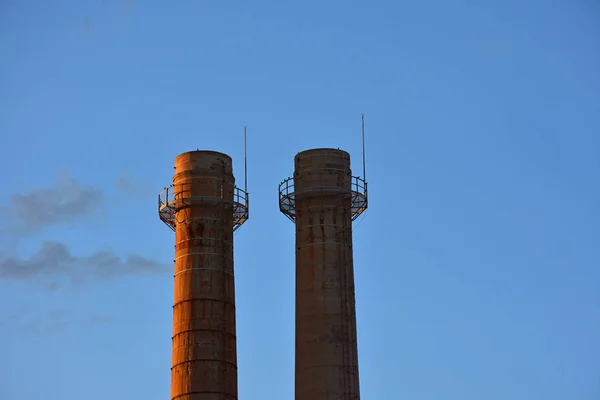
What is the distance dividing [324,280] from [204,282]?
6.93 meters

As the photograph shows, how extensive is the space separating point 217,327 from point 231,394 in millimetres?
3800

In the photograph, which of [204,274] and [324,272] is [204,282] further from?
[324,272]

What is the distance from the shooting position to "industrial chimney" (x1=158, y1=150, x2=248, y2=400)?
77750mm

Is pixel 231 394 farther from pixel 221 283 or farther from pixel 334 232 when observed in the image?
pixel 334 232

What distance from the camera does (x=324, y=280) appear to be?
80.7 meters

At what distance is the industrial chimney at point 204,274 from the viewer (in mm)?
77750

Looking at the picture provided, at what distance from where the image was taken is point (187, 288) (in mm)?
79250

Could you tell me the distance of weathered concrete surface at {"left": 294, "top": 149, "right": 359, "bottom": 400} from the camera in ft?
259

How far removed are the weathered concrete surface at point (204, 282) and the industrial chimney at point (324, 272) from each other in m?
3.96

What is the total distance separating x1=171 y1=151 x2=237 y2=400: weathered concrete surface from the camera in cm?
7775

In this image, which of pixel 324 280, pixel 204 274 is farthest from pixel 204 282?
pixel 324 280

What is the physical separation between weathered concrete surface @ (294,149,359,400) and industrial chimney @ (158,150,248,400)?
3883 millimetres

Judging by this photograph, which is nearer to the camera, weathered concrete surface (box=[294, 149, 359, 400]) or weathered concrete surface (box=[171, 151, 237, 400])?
weathered concrete surface (box=[171, 151, 237, 400])

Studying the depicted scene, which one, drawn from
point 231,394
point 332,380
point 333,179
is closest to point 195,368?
point 231,394
